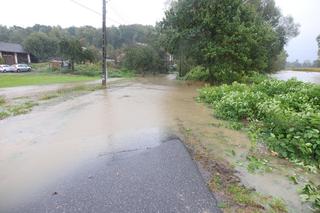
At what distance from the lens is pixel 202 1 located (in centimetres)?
2219

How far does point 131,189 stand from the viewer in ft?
13.0

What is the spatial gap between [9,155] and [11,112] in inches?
207

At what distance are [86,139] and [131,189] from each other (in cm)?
309

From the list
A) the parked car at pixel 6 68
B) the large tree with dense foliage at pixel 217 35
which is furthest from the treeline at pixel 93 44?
the parked car at pixel 6 68

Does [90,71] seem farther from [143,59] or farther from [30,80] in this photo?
[30,80]

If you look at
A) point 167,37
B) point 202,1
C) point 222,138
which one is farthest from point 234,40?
point 222,138

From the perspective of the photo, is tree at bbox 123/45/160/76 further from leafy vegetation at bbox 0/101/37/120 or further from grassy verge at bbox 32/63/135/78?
leafy vegetation at bbox 0/101/37/120

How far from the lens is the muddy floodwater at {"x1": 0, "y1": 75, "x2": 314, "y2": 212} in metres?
4.30

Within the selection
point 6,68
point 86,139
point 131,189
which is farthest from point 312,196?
point 6,68

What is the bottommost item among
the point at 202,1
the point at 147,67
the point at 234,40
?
the point at 147,67

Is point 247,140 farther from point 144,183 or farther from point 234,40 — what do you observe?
point 234,40

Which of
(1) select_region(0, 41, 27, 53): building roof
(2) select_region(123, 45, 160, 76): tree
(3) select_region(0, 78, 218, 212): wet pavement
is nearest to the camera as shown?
(3) select_region(0, 78, 218, 212): wet pavement

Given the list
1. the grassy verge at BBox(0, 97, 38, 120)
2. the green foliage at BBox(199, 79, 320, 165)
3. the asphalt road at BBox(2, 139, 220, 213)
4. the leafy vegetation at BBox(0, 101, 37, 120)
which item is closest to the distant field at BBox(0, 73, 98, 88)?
the grassy verge at BBox(0, 97, 38, 120)

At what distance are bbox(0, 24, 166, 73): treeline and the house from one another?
148 centimetres
